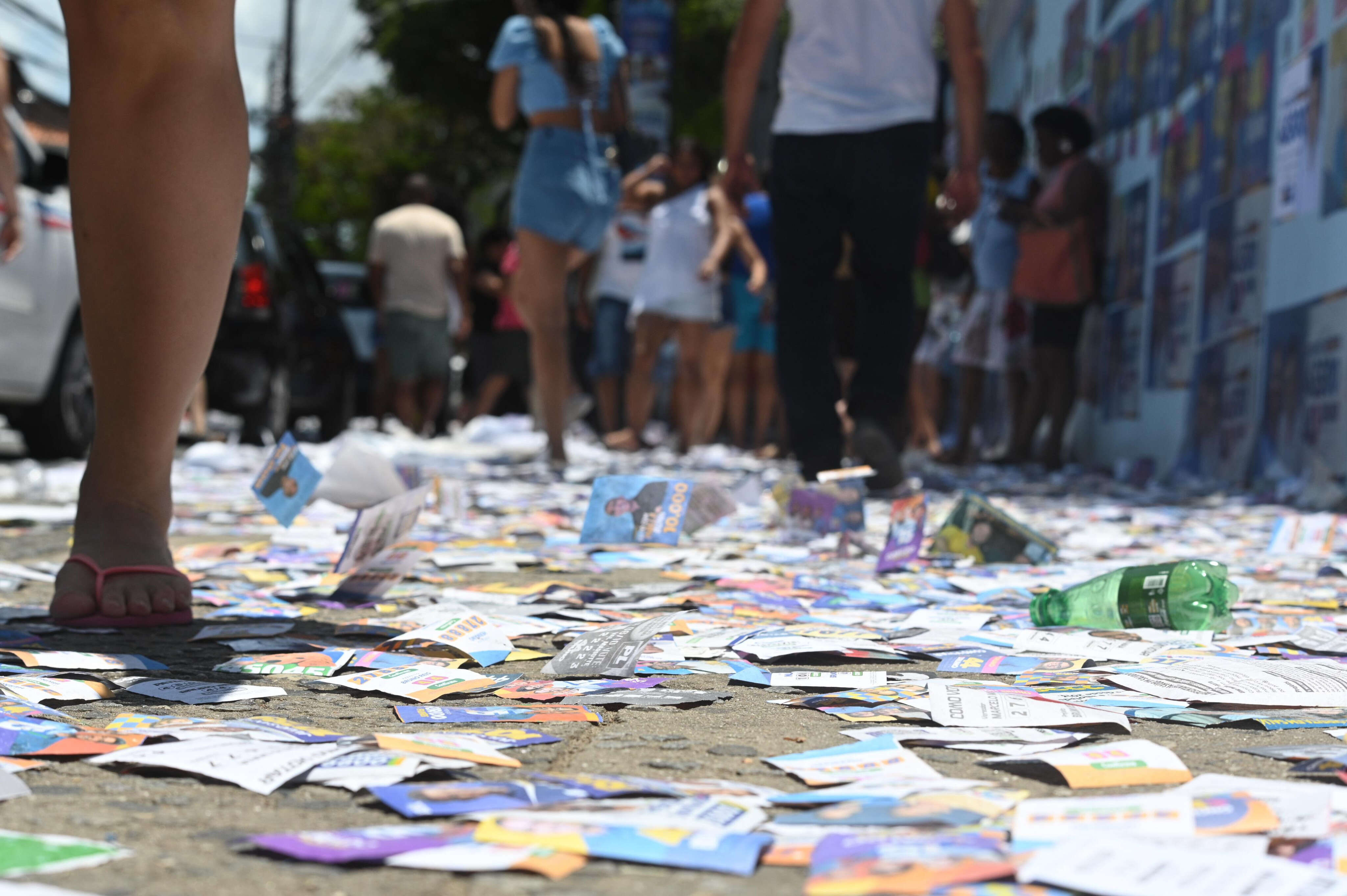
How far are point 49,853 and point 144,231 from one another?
4.36 feet

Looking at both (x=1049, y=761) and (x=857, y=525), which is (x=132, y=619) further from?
(x=857, y=525)

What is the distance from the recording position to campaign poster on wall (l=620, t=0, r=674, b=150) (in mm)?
13062

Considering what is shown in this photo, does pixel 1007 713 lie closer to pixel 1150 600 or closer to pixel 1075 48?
pixel 1150 600

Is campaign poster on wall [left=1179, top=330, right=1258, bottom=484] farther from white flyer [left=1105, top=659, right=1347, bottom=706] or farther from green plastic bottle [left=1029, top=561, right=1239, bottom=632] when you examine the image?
white flyer [left=1105, top=659, right=1347, bottom=706]

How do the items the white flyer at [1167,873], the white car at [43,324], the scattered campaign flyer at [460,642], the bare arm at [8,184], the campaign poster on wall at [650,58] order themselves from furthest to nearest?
the campaign poster on wall at [650,58]
the white car at [43,324]
the bare arm at [8,184]
the scattered campaign flyer at [460,642]
the white flyer at [1167,873]

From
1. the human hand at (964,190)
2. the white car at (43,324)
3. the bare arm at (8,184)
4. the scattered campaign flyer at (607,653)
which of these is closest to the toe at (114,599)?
the scattered campaign flyer at (607,653)

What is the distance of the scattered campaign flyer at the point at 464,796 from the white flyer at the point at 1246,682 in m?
0.79

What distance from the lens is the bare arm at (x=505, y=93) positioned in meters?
6.25

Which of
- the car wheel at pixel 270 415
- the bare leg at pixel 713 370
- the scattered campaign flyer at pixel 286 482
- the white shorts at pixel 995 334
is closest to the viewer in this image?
the scattered campaign flyer at pixel 286 482

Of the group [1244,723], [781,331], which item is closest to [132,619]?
[1244,723]

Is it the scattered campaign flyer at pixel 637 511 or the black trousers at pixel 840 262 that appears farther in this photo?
the black trousers at pixel 840 262

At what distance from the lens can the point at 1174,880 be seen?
100 centimetres

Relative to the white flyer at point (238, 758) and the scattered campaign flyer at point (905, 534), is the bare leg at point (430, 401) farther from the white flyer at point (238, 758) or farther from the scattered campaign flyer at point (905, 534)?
the white flyer at point (238, 758)

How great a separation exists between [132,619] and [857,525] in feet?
5.87
